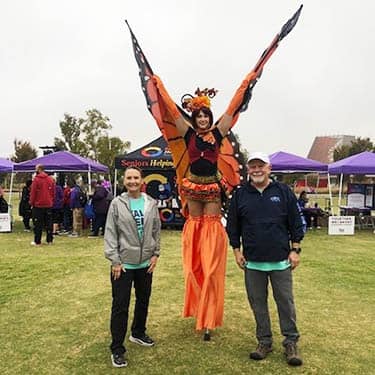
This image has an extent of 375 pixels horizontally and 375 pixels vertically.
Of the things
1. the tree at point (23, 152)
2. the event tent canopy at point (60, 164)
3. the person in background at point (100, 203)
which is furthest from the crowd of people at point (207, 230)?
the tree at point (23, 152)

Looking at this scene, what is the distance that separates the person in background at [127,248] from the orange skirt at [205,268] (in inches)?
21.8

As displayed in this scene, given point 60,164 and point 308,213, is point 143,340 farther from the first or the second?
point 308,213

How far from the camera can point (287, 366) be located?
340 centimetres

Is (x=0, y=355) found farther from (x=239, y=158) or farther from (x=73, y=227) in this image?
(x=73, y=227)

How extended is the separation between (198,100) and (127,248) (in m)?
1.50

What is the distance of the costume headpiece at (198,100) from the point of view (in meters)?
4.06

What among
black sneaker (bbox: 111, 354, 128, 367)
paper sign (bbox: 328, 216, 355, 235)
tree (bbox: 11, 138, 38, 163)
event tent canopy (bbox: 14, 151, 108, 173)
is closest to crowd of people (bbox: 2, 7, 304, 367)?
black sneaker (bbox: 111, 354, 128, 367)

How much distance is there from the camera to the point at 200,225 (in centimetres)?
409

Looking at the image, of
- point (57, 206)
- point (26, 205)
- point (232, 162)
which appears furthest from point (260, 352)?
point (26, 205)

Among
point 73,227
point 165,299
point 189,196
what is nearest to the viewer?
point 189,196

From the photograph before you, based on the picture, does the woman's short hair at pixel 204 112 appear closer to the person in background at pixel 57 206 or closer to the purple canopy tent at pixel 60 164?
the person in background at pixel 57 206

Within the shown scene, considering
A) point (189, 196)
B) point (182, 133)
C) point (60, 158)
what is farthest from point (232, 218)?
point (60, 158)

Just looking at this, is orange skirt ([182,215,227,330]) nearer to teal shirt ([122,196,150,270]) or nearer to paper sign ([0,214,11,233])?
teal shirt ([122,196,150,270])

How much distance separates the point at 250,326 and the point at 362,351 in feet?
3.35
